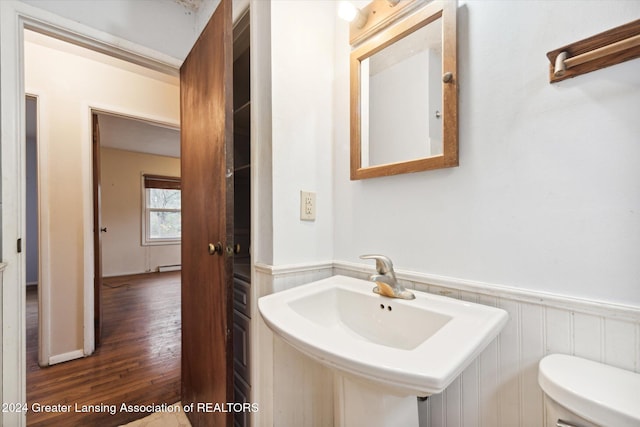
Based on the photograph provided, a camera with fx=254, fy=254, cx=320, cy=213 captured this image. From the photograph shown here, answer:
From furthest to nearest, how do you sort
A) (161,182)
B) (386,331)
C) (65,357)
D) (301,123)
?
(161,182), (65,357), (301,123), (386,331)

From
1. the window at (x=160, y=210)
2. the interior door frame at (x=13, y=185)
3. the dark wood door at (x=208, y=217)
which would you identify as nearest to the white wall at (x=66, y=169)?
the interior door frame at (x=13, y=185)

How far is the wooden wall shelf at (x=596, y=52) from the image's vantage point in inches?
21.9

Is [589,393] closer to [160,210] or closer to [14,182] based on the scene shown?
[14,182]

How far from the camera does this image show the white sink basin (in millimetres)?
458

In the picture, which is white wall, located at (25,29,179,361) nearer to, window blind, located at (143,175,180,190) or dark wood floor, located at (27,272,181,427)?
dark wood floor, located at (27,272,181,427)

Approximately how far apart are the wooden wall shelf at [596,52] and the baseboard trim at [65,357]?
10.5ft

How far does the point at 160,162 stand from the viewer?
5.27 meters

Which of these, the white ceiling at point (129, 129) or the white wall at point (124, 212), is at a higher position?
the white ceiling at point (129, 129)

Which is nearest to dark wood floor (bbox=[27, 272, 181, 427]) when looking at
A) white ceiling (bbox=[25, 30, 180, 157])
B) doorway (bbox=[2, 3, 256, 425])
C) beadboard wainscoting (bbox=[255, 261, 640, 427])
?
doorway (bbox=[2, 3, 256, 425])

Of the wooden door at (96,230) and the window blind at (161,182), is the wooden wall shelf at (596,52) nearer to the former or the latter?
the wooden door at (96,230)

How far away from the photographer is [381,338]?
864 millimetres

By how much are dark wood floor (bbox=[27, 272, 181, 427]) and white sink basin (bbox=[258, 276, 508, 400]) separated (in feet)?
4.52

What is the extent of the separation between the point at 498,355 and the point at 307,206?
84 cm

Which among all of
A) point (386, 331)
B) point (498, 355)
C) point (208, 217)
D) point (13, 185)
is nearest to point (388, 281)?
point (386, 331)
